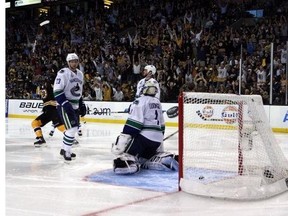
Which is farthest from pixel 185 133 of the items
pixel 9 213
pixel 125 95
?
pixel 125 95

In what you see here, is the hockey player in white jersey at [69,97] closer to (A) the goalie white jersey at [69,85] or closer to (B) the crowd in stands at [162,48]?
(A) the goalie white jersey at [69,85]

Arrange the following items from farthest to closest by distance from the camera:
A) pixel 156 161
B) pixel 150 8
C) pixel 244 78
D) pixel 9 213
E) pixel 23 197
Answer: pixel 150 8 → pixel 244 78 → pixel 156 161 → pixel 23 197 → pixel 9 213

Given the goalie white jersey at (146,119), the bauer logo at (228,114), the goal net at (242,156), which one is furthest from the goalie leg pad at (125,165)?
→ the bauer logo at (228,114)

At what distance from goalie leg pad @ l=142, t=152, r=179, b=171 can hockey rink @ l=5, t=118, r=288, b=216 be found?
15cm

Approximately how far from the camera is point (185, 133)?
4.03 m

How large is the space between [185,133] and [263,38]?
914 centimetres

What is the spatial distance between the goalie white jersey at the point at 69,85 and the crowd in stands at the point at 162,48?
5424mm

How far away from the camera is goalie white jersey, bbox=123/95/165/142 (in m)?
4.47

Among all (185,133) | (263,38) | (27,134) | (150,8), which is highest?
(150,8)

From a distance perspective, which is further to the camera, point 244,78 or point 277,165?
point 244,78

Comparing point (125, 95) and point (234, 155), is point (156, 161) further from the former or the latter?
point (125, 95)

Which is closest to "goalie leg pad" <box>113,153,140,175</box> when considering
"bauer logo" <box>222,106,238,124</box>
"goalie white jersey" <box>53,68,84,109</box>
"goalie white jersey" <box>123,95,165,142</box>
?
"goalie white jersey" <box>123,95,165,142</box>

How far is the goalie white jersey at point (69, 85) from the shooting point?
17.6 feet

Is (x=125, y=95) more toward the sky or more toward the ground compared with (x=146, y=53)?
more toward the ground
